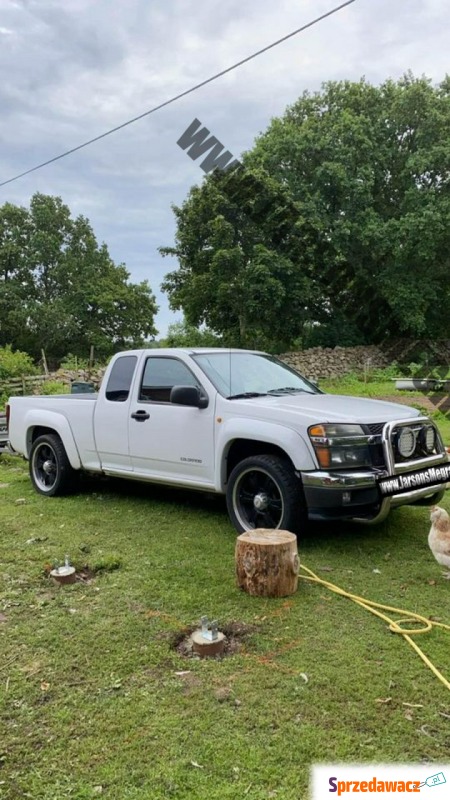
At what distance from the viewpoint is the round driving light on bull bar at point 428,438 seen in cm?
496

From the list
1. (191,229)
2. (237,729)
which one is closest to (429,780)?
(237,729)

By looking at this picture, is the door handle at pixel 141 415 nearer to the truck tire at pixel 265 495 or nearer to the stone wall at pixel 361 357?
the truck tire at pixel 265 495

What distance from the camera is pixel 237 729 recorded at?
2529mm

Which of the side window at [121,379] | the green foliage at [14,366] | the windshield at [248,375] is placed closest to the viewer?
the windshield at [248,375]

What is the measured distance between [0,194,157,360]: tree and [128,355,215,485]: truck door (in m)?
36.3

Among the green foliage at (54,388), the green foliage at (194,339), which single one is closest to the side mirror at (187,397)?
the green foliage at (54,388)

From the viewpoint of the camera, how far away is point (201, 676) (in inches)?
117

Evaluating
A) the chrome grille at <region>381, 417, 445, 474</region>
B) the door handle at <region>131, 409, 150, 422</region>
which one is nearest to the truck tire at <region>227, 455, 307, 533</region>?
the chrome grille at <region>381, 417, 445, 474</region>

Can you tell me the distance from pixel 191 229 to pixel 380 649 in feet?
89.5

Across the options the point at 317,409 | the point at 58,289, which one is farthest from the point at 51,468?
the point at 58,289

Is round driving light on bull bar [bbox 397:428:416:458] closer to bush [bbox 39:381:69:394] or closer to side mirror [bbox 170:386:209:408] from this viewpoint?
side mirror [bbox 170:386:209:408]

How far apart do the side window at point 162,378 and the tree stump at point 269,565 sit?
6.87 feet

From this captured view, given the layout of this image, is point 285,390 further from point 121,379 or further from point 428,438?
point 121,379

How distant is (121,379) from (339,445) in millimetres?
2793
